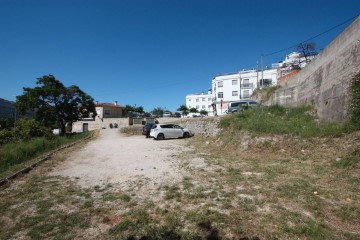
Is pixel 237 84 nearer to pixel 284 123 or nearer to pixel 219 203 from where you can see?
pixel 284 123

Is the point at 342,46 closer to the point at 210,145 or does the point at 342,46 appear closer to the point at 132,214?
the point at 210,145

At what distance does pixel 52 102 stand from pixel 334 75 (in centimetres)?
3710

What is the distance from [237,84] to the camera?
167ft

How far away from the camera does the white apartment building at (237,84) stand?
1871 inches

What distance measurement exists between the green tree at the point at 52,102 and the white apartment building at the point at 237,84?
28852 mm

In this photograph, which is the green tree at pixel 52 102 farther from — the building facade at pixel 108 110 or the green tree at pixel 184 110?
the green tree at pixel 184 110

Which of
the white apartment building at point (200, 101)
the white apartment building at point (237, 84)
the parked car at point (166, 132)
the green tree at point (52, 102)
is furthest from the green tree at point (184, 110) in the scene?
the parked car at point (166, 132)

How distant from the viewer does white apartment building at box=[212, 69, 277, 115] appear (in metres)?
47.5

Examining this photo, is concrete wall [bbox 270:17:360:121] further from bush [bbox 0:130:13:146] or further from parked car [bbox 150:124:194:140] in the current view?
bush [bbox 0:130:13:146]

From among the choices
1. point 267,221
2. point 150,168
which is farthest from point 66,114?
point 267,221

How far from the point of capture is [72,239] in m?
3.39

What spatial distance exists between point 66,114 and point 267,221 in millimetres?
38153

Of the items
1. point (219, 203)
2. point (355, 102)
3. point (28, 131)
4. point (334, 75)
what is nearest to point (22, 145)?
point (28, 131)

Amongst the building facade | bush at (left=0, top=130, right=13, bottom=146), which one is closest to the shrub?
bush at (left=0, top=130, right=13, bottom=146)
